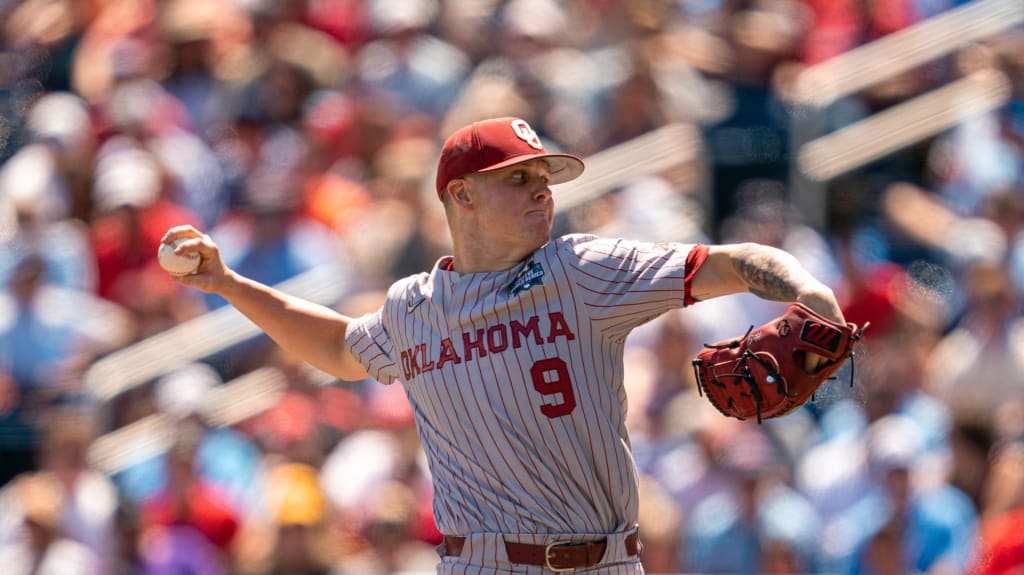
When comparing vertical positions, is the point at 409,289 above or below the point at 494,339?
above

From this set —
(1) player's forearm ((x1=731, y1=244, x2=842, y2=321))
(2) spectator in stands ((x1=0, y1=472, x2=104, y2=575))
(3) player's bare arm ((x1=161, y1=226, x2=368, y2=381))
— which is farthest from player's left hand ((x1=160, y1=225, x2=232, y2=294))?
(2) spectator in stands ((x1=0, y1=472, x2=104, y2=575))

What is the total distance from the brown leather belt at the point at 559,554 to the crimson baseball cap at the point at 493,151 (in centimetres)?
89

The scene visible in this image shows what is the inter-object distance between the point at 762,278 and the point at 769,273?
21 mm

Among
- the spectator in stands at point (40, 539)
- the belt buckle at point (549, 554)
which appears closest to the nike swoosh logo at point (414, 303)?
the belt buckle at point (549, 554)

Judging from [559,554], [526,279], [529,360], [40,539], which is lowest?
[559,554]

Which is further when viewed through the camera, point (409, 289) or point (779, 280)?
point (409, 289)

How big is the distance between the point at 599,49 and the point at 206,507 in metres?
3.16

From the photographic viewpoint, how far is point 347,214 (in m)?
7.49

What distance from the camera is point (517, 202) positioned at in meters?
3.47

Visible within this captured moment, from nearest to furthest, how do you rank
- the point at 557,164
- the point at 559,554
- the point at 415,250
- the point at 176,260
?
1. the point at 559,554
2. the point at 557,164
3. the point at 176,260
4. the point at 415,250

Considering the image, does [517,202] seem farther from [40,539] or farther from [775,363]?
[40,539]

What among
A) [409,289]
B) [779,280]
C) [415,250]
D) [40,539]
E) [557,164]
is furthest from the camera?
[415,250]

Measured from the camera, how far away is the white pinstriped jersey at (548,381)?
3.34 m

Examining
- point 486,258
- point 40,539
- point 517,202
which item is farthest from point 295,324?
point 40,539
